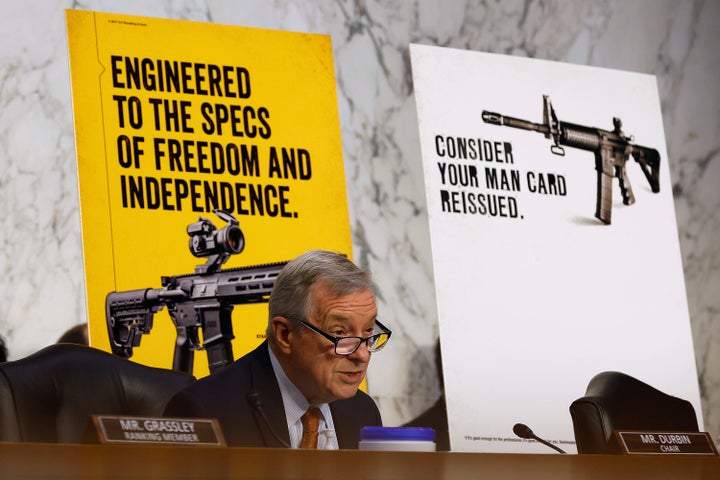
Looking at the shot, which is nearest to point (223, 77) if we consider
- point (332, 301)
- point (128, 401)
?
point (332, 301)

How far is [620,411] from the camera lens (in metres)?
3.53

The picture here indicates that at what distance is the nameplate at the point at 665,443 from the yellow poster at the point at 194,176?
2.21m

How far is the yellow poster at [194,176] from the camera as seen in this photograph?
13.0 feet

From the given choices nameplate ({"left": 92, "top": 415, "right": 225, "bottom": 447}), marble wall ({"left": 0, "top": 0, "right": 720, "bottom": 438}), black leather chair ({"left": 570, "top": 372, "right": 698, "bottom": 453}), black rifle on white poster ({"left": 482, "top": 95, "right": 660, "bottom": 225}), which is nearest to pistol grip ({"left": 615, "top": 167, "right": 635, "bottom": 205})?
black rifle on white poster ({"left": 482, "top": 95, "right": 660, "bottom": 225})

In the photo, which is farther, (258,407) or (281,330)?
(281,330)

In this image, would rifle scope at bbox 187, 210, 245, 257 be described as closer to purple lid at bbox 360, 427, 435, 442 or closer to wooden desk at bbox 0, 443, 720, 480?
purple lid at bbox 360, 427, 435, 442

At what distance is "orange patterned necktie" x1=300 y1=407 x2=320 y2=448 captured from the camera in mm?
2768

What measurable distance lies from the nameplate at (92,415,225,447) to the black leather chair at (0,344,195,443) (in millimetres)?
747

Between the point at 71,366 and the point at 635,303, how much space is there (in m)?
3.07

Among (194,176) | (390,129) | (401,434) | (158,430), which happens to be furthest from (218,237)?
(158,430)

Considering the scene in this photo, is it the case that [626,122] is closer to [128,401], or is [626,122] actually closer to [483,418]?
A: [483,418]

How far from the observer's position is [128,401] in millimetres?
2645

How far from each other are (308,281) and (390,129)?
1832mm

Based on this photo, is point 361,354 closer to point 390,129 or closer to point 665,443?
point 665,443
